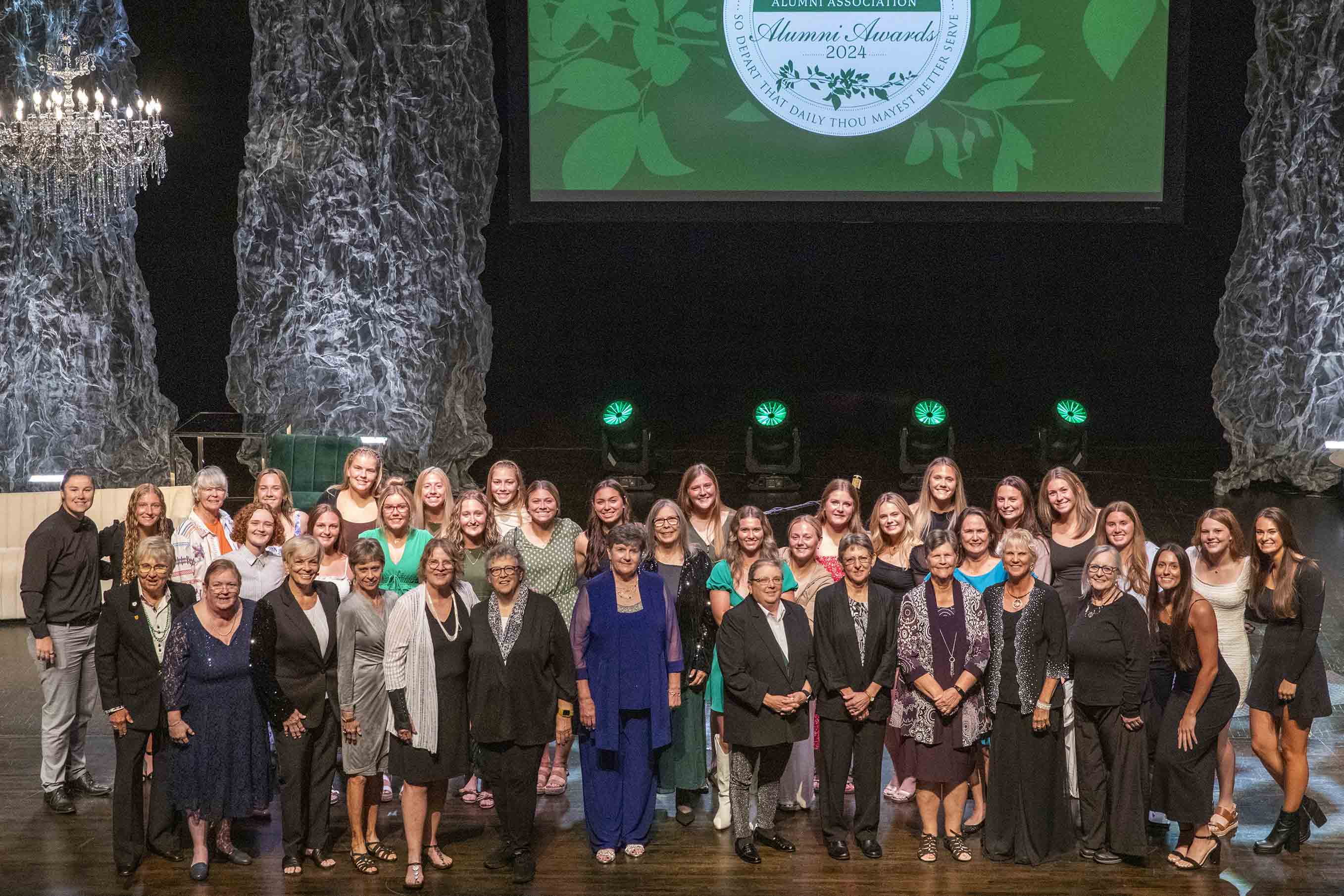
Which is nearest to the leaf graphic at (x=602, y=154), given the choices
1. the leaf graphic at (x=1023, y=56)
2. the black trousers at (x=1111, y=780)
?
the leaf graphic at (x=1023, y=56)

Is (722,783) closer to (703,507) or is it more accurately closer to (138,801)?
(703,507)

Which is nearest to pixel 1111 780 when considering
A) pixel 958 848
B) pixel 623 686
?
pixel 958 848

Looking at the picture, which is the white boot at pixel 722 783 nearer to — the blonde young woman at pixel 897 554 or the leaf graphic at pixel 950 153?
the blonde young woman at pixel 897 554

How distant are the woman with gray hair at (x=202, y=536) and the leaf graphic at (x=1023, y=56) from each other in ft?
22.2

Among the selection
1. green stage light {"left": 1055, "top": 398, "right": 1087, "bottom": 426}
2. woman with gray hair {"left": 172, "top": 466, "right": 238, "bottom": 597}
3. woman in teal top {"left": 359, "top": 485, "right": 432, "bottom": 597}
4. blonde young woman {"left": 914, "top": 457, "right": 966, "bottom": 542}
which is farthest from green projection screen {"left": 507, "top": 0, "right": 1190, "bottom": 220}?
woman in teal top {"left": 359, "top": 485, "right": 432, "bottom": 597}

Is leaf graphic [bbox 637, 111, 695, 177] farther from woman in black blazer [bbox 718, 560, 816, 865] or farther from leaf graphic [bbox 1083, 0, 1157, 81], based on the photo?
woman in black blazer [bbox 718, 560, 816, 865]

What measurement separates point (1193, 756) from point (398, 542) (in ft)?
9.22

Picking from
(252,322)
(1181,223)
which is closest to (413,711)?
(252,322)

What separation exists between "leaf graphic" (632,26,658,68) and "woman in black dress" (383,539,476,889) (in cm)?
623

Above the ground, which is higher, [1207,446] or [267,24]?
[267,24]

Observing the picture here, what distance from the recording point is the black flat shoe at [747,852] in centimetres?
487

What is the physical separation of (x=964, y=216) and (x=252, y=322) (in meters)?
4.99

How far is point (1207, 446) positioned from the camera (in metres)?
11.3

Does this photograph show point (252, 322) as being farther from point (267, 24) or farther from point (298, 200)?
point (267, 24)
